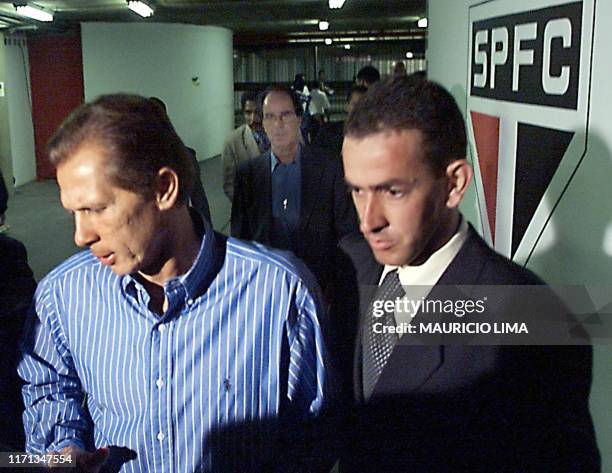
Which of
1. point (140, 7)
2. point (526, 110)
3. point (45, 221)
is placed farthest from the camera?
point (140, 7)

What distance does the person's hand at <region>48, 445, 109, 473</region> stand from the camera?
3.76 ft

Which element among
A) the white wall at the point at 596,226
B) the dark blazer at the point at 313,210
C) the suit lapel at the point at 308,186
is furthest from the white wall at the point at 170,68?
the white wall at the point at 596,226

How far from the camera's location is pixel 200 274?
1.19 m

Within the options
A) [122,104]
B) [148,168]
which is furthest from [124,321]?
[122,104]

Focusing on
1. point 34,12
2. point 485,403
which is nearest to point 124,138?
point 485,403

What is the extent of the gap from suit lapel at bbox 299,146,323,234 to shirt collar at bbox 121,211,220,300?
143 cm

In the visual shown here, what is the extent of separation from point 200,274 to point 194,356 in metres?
0.15

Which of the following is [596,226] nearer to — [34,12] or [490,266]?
[490,266]

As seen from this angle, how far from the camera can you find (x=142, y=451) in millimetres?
1217

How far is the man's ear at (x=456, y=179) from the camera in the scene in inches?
42.0

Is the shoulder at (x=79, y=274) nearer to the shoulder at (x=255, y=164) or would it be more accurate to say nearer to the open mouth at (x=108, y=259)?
the open mouth at (x=108, y=259)

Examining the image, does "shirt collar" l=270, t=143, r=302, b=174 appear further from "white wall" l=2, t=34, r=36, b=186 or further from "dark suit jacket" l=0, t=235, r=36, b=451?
"white wall" l=2, t=34, r=36, b=186

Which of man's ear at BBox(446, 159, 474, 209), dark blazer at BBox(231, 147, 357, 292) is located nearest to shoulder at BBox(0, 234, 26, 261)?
man's ear at BBox(446, 159, 474, 209)

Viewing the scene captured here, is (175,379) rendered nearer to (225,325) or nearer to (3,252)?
(225,325)
